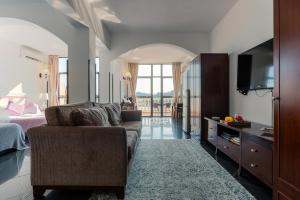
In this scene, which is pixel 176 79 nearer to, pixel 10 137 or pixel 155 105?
pixel 155 105

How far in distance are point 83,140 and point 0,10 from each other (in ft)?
13.0

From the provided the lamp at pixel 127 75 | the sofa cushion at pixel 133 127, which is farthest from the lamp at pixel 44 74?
the sofa cushion at pixel 133 127

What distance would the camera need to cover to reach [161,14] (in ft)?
18.2

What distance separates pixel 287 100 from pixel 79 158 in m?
1.89

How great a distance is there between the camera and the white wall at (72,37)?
191 inches

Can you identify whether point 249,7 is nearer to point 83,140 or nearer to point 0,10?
point 83,140

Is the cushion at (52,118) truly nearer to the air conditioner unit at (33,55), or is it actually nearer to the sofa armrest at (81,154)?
the sofa armrest at (81,154)

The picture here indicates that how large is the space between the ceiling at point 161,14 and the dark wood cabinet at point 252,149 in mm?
2386

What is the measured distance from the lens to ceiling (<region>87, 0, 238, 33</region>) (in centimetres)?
490

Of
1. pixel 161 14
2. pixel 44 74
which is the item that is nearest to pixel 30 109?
pixel 44 74

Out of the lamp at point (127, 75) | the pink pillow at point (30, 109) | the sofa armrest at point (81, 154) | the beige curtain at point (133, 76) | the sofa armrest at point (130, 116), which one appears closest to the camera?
the sofa armrest at point (81, 154)

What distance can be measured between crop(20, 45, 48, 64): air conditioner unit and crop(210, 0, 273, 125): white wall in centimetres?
608

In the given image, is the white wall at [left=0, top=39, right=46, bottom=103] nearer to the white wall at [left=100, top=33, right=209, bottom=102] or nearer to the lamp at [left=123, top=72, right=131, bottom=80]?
the white wall at [left=100, top=33, right=209, bottom=102]

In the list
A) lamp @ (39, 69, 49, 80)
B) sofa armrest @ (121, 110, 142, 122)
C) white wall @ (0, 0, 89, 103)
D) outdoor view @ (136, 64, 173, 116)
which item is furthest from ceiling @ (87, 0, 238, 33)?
outdoor view @ (136, 64, 173, 116)
